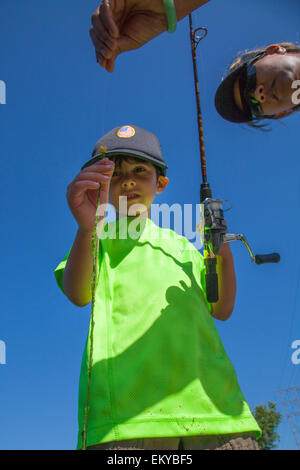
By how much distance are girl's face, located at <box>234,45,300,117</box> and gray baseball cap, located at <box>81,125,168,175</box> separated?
26.5 inches

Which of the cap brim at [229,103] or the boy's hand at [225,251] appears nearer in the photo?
the boy's hand at [225,251]

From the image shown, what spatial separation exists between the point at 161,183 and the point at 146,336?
4.08ft

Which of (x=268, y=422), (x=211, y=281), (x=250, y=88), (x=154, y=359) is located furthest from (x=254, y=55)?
(x=268, y=422)

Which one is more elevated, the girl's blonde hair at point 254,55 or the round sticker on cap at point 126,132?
the girl's blonde hair at point 254,55

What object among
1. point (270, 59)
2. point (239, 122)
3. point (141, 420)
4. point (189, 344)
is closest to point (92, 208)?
point (189, 344)

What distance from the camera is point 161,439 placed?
4.66 feet

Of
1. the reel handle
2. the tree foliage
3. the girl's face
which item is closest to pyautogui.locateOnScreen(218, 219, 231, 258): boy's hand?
the reel handle

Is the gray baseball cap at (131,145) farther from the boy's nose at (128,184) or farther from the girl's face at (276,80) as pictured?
the girl's face at (276,80)

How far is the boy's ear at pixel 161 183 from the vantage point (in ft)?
8.38

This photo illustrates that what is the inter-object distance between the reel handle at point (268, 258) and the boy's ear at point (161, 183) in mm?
819

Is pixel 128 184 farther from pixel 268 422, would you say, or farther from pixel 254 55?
pixel 268 422

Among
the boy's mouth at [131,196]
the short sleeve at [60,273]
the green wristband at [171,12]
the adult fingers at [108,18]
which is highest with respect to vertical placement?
the green wristband at [171,12]

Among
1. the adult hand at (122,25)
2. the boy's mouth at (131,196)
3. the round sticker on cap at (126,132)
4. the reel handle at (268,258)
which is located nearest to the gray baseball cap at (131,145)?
the round sticker on cap at (126,132)
